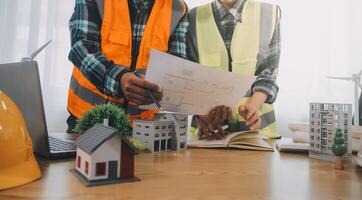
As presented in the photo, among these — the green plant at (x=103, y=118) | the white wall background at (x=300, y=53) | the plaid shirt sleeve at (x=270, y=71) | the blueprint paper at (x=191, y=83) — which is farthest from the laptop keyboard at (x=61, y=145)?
the plaid shirt sleeve at (x=270, y=71)

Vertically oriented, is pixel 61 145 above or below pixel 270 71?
below

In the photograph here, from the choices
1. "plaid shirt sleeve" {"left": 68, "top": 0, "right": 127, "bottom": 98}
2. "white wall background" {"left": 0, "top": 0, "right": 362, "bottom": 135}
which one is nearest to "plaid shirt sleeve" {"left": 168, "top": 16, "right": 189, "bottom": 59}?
"white wall background" {"left": 0, "top": 0, "right": 362, "bottom": 135}

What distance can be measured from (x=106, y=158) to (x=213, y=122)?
2.06 feet

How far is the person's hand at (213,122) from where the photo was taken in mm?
1058

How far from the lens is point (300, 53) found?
163 cm

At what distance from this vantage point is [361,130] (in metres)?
0.87

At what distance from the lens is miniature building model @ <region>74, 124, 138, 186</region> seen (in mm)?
490

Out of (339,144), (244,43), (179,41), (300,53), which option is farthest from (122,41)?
(339,144)

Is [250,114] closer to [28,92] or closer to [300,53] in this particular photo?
[300,53]

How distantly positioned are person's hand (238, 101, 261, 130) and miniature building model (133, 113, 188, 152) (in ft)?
1.84

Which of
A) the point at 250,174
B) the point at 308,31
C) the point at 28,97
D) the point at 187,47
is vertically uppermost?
the point at 308,31

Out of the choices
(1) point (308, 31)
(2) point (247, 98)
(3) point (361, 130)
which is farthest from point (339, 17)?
(3) point (361, 130)

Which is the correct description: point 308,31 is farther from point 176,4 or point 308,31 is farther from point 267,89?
point 176,4

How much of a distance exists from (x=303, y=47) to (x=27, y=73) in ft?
4.62
